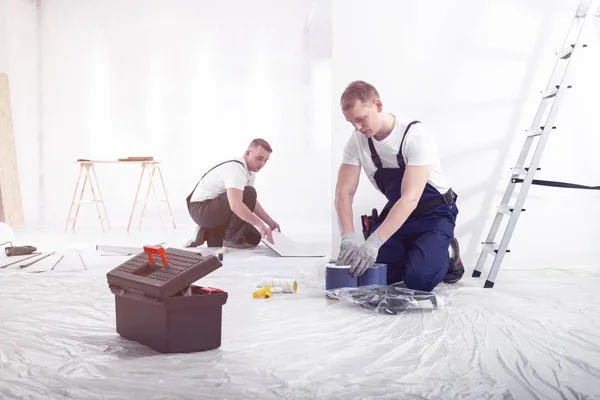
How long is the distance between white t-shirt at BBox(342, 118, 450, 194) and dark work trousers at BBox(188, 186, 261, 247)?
196 cm

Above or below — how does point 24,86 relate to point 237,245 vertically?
above

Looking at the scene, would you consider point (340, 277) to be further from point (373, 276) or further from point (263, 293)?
point (263, 293)

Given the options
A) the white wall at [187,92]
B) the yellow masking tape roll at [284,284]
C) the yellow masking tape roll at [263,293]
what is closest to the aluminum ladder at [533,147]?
the yellow masking tape roll at [284,284]

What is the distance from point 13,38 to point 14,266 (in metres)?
4.58

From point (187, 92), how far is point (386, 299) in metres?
5.44

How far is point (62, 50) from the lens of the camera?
295 inches

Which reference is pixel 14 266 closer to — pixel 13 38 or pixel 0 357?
pixel 0 357

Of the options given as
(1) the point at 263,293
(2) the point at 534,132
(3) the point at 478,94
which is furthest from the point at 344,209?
(3) the point at 478,94

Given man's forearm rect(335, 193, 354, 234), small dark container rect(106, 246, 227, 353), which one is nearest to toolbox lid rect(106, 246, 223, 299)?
small dark container rect(106, 246, 227, 353)

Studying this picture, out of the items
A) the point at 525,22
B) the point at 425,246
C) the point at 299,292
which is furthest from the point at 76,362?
the point at 525,22

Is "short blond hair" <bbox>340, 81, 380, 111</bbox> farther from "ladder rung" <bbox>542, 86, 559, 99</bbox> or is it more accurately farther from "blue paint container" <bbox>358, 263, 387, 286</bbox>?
"ladder rung" <bbox>542, 86, 559, 99</bbox>

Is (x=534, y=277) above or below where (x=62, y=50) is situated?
below

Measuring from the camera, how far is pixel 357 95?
2.78 metres

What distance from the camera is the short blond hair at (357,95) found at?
277cm
